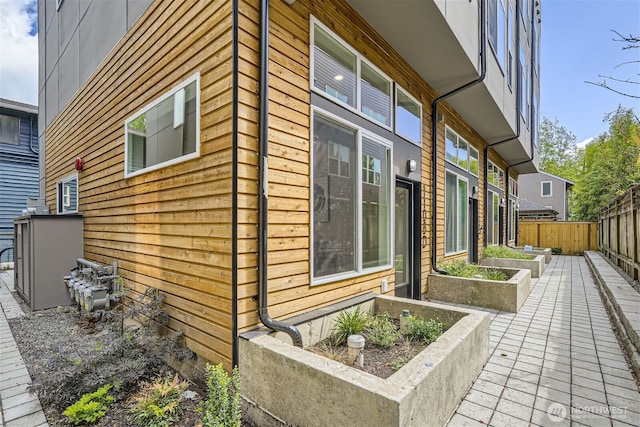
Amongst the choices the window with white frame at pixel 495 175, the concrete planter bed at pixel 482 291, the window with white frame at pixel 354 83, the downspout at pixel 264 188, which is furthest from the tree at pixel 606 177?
the downspout at pixel 264 188

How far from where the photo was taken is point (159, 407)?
2166mm

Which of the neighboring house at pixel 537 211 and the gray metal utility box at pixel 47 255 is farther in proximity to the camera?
the neighboring house at pixel 537 211

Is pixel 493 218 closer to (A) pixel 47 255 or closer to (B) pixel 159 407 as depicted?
(B) pixel 159 407

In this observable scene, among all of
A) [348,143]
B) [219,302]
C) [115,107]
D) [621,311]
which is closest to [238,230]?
[219,302]

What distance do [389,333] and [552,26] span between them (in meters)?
16.4

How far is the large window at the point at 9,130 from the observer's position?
10438 mm

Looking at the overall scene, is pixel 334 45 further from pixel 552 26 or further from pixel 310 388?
pixel 552 26

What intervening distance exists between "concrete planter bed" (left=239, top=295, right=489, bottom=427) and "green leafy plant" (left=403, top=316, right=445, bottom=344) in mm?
370

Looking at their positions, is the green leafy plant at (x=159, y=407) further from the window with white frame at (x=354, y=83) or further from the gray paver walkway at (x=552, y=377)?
the window with white frame at (x=354, y=83)

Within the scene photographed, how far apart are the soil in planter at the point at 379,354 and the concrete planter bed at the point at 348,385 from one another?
38 cm

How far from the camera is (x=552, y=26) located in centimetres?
1309

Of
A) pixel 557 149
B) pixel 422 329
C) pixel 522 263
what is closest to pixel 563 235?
pixel 522 263

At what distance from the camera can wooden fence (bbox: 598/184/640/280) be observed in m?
5.56

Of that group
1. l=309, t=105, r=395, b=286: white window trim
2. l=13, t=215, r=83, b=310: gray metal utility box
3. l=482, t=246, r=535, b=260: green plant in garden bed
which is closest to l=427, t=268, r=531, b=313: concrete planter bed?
l=309, t=105, r=395, b=286: white window trim
